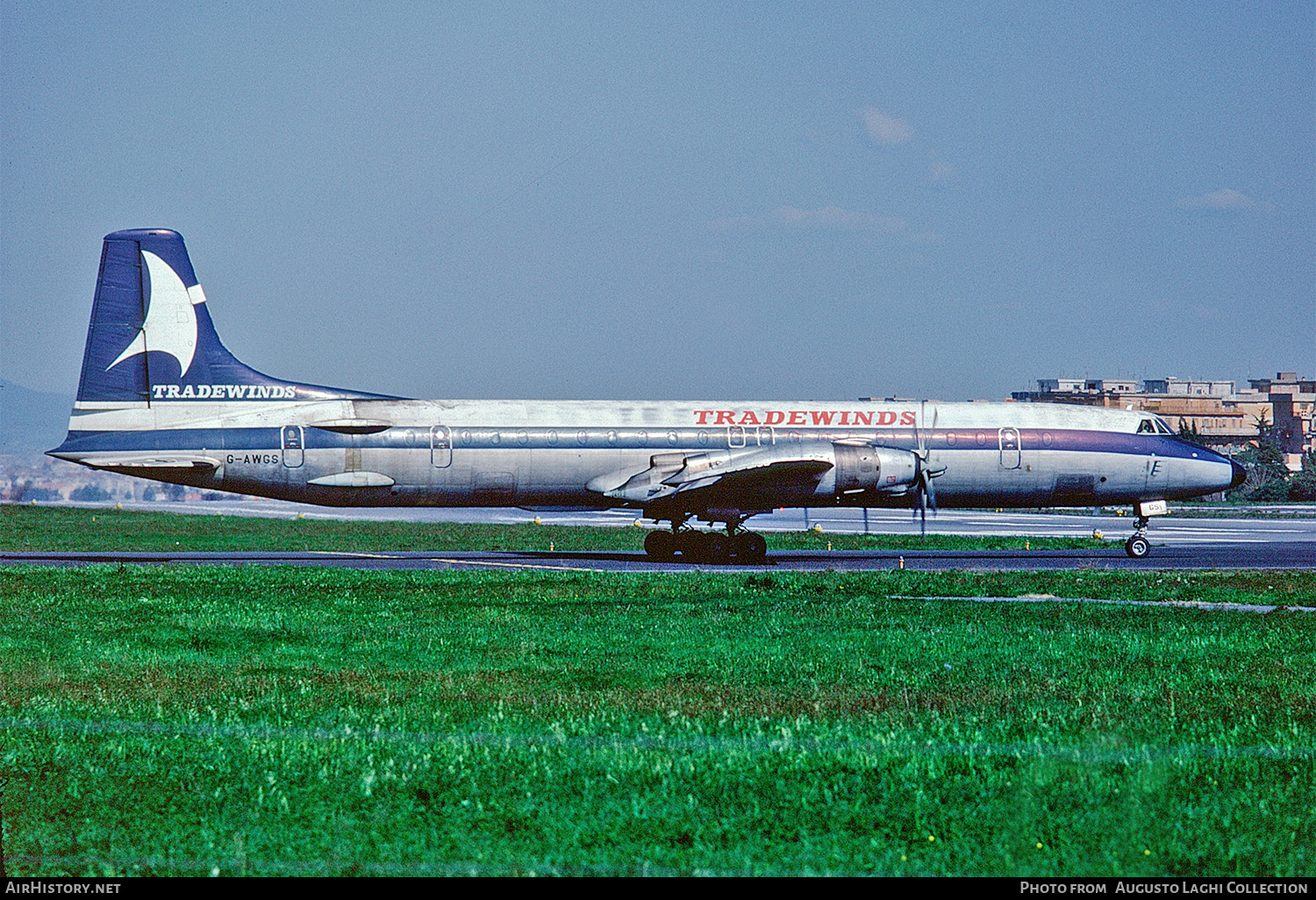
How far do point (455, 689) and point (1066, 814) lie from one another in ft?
24.8

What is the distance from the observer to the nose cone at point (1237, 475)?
133ft

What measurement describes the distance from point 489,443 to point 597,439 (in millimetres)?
3189

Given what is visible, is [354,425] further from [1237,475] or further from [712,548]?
[1237,475]

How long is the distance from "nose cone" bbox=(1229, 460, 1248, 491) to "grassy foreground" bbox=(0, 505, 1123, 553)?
653cm

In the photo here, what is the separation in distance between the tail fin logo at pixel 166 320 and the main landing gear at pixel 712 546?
14821 millimetres

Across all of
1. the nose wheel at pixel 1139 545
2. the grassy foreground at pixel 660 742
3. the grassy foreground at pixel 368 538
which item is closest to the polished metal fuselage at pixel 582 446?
the nose wheel at pixel 1139 545

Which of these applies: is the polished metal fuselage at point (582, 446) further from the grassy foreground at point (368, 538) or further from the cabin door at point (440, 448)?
the grassy foreground at point (368, 538)

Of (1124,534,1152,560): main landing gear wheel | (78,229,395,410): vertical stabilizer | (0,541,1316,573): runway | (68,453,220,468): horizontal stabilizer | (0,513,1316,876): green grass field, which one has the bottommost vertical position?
(0,513,1316,876): green grass field

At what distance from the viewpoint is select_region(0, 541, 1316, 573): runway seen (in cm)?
3475

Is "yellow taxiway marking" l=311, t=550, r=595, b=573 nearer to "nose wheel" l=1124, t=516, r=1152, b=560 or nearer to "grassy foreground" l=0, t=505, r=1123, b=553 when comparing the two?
A: "grassy foreground" l=0, t=505, r=1123, b=553

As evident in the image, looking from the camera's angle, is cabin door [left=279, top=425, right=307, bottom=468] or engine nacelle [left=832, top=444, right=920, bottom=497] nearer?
cabin door [left=279, top=425, right=307, bottom=468]

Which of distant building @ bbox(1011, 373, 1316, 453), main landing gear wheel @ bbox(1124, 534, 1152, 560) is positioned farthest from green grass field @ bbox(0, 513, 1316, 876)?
distant building @ bbox(1011, 373, 1316, 453)

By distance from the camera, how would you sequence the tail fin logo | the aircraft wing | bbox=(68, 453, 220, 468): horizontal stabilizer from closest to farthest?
bbox=(68, 453, 220, 468): horizontal stabilizer, the tail fin logo, the aircraft wing

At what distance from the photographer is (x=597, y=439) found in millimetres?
36781
